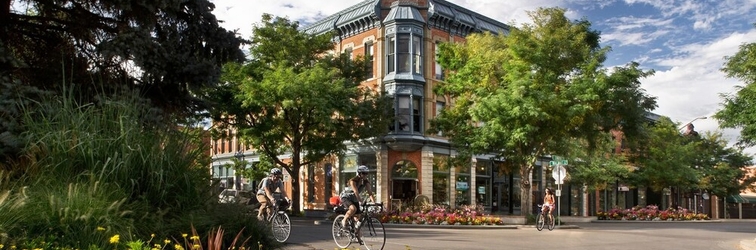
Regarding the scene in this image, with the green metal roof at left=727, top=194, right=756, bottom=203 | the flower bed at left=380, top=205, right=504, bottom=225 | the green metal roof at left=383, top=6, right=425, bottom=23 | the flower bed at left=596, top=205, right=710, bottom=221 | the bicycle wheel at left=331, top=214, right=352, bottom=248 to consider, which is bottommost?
the flower bed at left=596, top=205, right=710, bottom=221

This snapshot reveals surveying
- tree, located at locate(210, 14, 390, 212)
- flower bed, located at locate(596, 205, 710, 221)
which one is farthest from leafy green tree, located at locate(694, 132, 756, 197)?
tree, located at locate(210, 14, 390, 212)

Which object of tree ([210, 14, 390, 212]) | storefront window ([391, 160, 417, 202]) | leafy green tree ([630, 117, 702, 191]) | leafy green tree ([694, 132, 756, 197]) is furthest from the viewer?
leafy green tree ([694, 132, 756, 197])

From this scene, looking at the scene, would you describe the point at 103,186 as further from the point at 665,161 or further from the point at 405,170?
the point at 665,161

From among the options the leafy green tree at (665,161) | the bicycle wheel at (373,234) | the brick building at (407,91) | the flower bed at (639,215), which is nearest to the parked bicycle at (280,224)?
the bicycle wheel at (373,234)

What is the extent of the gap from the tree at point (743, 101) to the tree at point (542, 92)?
5.87 meters

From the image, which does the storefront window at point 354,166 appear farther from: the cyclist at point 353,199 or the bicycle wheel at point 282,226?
the cyclist at point 353,199

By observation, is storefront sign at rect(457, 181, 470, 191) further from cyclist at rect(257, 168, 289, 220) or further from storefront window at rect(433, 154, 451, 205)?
cyclist at rect(257, 168, 289, 220)

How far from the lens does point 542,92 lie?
26969mm

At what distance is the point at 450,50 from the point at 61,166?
24.9 meters

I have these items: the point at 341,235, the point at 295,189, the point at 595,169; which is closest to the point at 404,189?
the point at 295,189

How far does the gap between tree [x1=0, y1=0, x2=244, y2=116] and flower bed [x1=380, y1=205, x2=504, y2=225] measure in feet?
50.5

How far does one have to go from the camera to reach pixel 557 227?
1083 inches

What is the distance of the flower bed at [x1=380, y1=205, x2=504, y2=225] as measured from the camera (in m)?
26.9

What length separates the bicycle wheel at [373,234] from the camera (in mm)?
12773
